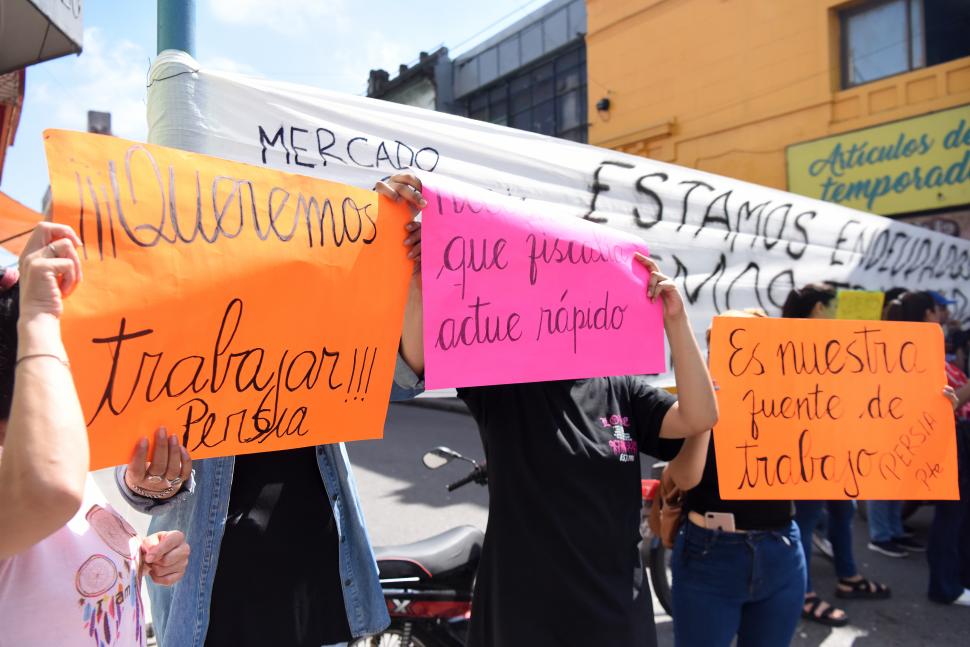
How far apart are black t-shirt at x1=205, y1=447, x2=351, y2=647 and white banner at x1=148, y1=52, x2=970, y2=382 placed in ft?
2.76

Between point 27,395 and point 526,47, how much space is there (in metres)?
17.3

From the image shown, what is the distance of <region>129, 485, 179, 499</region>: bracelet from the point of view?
1.27 m

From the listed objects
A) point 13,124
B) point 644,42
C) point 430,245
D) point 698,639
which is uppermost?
point 644,42

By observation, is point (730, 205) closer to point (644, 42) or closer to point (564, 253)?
point (564, 253)

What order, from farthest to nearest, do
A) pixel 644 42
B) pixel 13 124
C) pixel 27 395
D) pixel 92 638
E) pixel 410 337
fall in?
pixel 644 42, pixel 13 124, pixel 410 337, pixel 92 638, pixel 27 395

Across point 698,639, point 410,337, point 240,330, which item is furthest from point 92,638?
point 698,639

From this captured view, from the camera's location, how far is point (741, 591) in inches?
84.4

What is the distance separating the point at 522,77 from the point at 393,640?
16388mm

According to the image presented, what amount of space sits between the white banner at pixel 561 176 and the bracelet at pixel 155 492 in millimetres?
834

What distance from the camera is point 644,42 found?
486 inches

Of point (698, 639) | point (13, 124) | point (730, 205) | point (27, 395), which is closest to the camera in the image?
point (27, 395)

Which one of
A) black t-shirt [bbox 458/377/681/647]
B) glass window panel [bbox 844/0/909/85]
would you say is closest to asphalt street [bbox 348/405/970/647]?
black t-shirt [bbox 458/377/681/647]

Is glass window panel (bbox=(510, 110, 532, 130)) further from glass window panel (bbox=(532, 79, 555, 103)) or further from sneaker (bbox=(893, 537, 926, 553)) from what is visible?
sneaker (bbox=(893, 537, 926, 553))

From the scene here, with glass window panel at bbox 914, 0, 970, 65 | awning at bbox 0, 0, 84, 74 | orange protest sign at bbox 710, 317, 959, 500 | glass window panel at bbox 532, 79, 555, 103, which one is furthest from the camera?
glass window panel at bbox 532, 79, 555, 103
